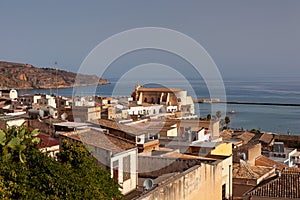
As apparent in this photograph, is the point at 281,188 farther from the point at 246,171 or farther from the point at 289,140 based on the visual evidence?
the point at 289,140

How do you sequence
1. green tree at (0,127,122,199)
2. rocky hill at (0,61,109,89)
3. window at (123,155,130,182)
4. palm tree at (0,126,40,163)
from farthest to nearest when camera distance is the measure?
rocky hill at (0,61,109,89) < window at (123,155,130,182) < palm tree at (0,126,40,163) < green tree at (0,127,122,199)

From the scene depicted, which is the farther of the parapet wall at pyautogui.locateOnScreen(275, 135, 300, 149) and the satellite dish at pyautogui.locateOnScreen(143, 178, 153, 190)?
the parapet wall at pyautogui.locateOnScreen(275, 135, 300, 149)

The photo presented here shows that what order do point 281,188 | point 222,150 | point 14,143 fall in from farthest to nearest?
1. point 222,150
2. point 281,188
3. point 14,143

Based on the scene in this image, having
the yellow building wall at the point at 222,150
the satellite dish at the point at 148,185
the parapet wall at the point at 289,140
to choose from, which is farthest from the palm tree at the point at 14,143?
the parapet wall at the point at 289,140

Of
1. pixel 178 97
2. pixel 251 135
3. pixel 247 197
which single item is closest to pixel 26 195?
pixel 247 197

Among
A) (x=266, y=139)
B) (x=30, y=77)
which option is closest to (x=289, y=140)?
(x=266, y=139)

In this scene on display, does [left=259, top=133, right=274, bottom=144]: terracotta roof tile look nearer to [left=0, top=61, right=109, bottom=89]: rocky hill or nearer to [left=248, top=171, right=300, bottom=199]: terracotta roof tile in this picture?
[left=248, top=171, right=300, bottom=199]: terracotta roof tile

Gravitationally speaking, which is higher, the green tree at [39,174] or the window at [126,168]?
the green tree at [39,174]

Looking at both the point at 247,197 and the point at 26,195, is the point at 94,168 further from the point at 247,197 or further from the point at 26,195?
the point at 247,197

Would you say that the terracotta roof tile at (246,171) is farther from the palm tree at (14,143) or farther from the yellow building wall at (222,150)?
the palm tree at (14,143)

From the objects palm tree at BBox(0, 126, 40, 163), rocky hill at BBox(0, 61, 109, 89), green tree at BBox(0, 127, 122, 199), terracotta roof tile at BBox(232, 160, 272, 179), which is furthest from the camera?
rocky hill at BBox(0, 61, 109, 89)

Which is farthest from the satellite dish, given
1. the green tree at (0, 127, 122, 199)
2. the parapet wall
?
the parapet wall

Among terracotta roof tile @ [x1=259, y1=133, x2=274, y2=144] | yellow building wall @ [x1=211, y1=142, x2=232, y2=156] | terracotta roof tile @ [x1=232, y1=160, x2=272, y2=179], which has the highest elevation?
yellow building wall @ [x1=211, y1=142, x2=232, y2=156]

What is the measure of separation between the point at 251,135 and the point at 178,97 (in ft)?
72.3
